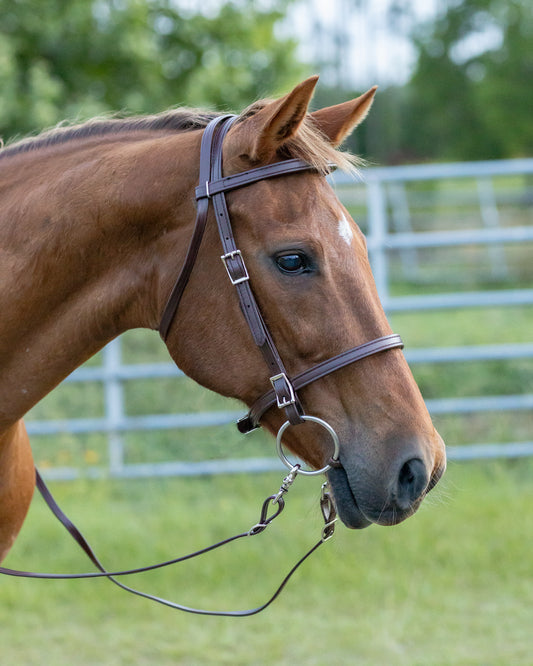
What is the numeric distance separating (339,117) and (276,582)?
2932mm

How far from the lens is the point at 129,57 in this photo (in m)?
8.28

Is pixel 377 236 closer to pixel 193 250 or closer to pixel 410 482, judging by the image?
pixel 193 250

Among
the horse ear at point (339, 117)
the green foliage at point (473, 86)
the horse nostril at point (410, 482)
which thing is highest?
the horse ear at point (339, 117)

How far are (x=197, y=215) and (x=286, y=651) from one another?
251 cm

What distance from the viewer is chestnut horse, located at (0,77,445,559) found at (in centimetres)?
175

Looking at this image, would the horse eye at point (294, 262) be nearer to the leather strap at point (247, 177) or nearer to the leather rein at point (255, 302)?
the leather rein at point (255, 302)

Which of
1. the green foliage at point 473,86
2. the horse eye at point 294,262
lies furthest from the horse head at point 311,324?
the green foliage at point 473,86

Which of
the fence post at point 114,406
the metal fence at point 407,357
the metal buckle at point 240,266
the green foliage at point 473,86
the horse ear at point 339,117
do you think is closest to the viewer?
the metal buckle at point 240,266

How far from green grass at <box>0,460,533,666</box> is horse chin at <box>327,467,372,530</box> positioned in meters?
1.19

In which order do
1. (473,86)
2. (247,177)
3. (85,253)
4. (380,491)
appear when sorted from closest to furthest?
(380,491)
(247,177)
(85,253)
(473,86)

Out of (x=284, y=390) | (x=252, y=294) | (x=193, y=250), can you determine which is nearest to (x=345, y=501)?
(x=284, y=390)

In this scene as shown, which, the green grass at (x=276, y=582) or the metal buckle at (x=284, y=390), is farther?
the green grass at (x=276, y=582)

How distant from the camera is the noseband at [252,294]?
1760 millimetres

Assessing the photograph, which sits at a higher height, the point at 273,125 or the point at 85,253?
the point at 273,125
